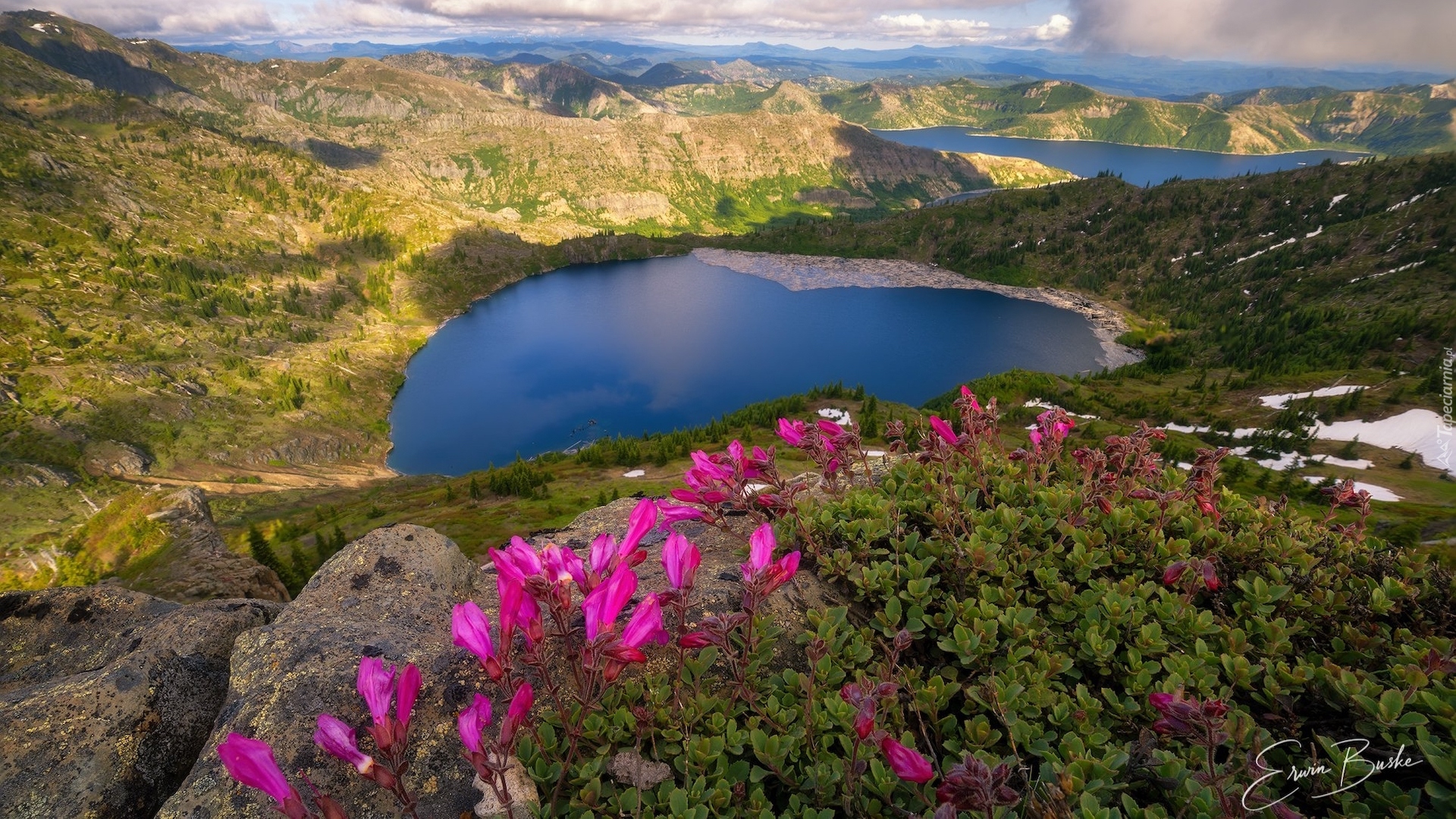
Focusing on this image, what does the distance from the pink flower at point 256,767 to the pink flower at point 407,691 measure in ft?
1.23

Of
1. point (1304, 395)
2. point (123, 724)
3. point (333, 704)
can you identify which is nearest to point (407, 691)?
point (333, 704)

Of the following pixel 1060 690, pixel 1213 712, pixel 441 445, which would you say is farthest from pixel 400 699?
pixel 441 445

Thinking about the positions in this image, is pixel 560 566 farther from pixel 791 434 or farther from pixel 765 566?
pixel 791 434

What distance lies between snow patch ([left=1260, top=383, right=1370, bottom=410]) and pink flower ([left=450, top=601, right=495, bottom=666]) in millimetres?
87997

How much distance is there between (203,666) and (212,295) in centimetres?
18119

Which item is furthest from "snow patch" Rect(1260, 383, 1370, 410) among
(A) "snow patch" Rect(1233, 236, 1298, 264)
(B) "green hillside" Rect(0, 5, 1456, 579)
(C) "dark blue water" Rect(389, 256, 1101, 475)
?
(A) "snow patch" Rect(1233, 236, 1298, 264)

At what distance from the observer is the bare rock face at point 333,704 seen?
323cm

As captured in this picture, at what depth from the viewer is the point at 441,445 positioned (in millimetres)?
101125

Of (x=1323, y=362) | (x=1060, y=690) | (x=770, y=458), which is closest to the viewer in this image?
(x=1060, y=690)

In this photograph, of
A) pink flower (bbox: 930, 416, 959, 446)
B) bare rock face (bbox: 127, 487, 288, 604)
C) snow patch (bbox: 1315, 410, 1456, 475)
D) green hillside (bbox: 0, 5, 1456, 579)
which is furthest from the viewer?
green hillside (bbox: 0, 5, 1456, 579)

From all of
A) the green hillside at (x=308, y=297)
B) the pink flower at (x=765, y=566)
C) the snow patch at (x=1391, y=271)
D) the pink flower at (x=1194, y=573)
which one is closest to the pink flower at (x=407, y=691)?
the pink flower at (x=765, y=566)

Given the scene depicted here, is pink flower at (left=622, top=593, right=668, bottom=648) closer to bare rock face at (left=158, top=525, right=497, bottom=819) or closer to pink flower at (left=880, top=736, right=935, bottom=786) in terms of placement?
pink flower at (left=880, top=736, right=935, bottom=786)

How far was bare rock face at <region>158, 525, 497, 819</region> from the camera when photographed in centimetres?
323

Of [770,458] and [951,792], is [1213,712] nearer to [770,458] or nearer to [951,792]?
[951,792]
